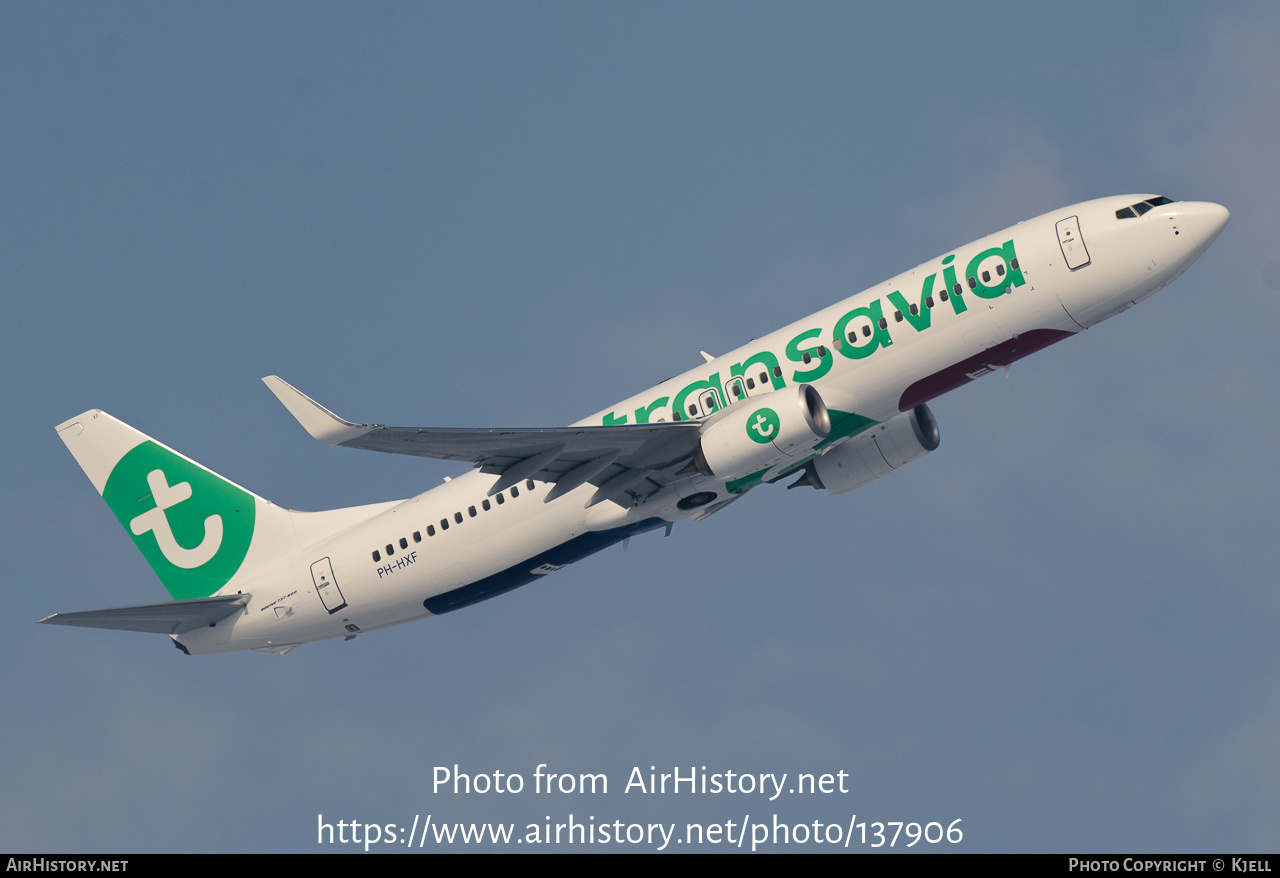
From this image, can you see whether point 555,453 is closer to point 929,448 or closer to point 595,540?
point 595,540

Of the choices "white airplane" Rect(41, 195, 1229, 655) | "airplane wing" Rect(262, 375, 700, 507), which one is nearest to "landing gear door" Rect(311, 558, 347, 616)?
"white airplane" Rect(41, 195, 1229, 655)

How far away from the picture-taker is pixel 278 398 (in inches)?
1265

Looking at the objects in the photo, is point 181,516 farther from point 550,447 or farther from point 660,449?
point 660,449

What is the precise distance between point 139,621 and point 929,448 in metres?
25.1

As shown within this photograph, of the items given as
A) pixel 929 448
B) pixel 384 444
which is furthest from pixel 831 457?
pixel 384 444

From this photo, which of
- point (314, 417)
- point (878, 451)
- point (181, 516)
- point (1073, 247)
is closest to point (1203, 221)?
point (1073, 247)

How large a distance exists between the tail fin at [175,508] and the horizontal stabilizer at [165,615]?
5.62 ft

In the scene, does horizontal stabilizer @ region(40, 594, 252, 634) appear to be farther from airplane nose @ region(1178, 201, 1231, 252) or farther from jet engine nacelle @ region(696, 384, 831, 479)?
airplane nose @ region(1178, 201, 1231, 252)

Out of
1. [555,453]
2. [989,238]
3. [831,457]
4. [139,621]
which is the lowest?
[139,621]

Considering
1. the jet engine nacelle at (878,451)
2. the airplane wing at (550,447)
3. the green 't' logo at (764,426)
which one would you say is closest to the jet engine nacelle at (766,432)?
the green 't' logo at (764,426)

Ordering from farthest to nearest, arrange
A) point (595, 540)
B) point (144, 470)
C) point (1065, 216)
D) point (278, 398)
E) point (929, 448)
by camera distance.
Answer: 1. point (144, 470)
2. point (929, 448)
3. point (595, 540)
4. point (1065, 216)
5. point (278, 398)

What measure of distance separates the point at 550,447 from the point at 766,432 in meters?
5.88

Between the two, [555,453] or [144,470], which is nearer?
[555,453]

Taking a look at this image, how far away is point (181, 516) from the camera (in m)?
45.0
